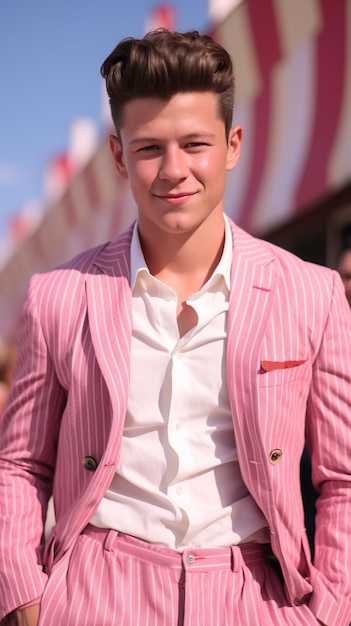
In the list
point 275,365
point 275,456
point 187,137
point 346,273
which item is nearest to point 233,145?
point 187,137

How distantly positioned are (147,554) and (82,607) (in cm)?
17

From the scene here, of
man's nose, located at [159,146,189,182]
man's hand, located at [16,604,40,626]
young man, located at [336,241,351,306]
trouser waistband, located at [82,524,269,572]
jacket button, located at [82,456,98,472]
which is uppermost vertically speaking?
man's nose, located at [159,146,189,182]

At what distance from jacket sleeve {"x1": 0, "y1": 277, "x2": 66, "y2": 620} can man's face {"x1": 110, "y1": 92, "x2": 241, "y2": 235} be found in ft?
1.18

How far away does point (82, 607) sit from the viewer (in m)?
1.75

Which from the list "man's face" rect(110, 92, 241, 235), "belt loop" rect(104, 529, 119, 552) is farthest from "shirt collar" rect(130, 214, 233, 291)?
"belt loop" rect(104, 529, 119, 552)

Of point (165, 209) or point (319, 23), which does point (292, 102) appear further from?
point (165, 209)

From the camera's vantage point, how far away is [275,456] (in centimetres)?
175

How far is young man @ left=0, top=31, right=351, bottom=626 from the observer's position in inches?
68.5

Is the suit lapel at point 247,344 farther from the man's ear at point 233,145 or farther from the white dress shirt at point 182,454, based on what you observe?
the man's ear at point 233,145

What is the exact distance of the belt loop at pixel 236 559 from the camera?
1.74m

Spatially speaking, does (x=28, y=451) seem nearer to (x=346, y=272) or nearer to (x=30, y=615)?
(x=30, y=615)

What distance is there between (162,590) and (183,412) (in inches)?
14.4

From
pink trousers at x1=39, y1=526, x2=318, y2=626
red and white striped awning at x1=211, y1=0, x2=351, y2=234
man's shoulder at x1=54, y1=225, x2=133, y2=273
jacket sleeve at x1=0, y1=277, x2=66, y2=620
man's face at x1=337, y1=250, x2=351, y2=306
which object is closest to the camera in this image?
pink trousers at x1=39, y1=526, x2=318, y2=626

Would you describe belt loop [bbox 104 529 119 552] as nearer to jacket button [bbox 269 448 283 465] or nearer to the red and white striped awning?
jacket button [bbox 269 448 283 465]
